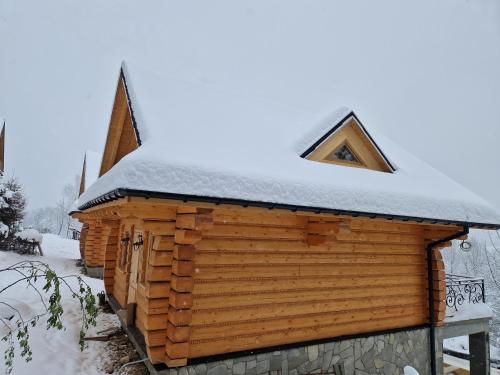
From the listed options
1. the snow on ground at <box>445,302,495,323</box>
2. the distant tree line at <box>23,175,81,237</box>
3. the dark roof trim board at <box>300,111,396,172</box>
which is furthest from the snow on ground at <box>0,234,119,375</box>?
the distant tree line at <box>23,175,81,237</box>

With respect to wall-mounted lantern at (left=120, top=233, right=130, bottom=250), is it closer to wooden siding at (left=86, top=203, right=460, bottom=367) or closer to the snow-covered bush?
wooden siding at (left=86, top=203, right=460, bottom=367)

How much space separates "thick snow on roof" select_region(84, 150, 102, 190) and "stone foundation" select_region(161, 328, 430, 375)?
14.4 meters

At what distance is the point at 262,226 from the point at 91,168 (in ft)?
54.3

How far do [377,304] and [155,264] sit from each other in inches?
171

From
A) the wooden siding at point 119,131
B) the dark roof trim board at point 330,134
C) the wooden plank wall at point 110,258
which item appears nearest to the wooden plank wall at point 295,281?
the dark roof trim board at point 330,134

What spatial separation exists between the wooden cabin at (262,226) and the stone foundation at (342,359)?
12 cm

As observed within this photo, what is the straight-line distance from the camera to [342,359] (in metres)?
6.02

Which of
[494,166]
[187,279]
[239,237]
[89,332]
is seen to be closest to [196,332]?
[187,279]

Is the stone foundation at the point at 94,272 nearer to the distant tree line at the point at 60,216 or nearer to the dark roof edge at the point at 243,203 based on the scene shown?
the dark roof edge at the point at 243,203

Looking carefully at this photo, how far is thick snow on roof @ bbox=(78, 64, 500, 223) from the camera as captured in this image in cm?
424

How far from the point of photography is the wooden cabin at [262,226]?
14.9 feet

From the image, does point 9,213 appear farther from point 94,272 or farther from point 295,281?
point 295,281

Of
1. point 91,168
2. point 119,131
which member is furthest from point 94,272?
point 119,131

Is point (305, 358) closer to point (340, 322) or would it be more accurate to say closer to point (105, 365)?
point (340, 322)
